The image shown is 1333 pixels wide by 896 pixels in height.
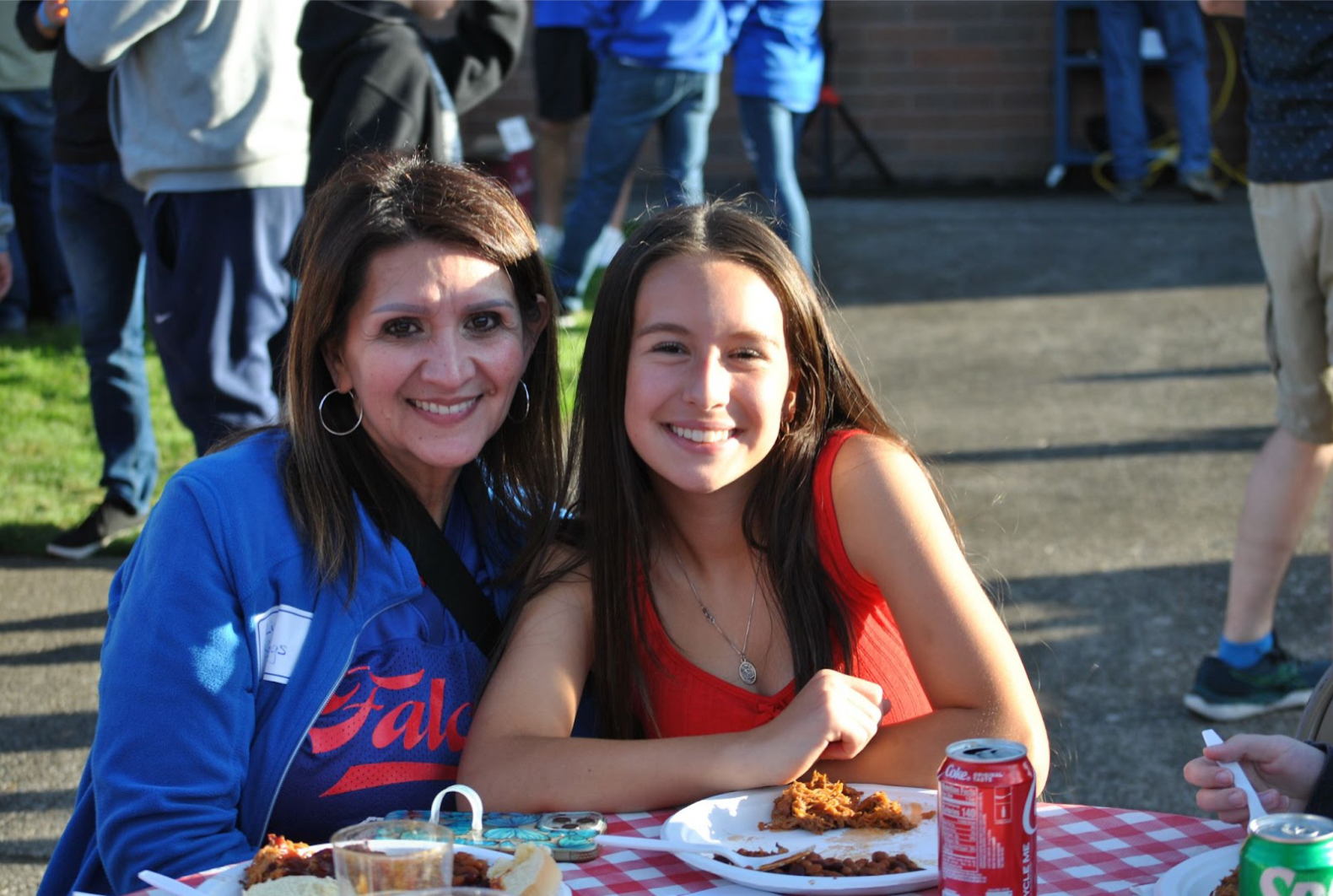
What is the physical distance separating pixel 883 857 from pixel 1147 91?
33.8 ft

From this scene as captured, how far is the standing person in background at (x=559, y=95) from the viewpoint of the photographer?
8.05 meters

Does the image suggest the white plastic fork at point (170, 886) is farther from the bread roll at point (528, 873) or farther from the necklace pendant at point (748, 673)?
the necklace pendant at point (748, 673)

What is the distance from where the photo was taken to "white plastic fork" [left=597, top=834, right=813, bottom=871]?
169 centimetres

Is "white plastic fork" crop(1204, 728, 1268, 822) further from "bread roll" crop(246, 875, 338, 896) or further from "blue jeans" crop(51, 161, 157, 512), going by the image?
"blue jeans" crop(51, 161, 157, 512)

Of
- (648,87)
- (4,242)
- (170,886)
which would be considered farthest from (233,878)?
(648,87)

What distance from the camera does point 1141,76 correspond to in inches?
404

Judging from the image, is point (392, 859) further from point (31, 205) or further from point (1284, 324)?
point (31, 205)

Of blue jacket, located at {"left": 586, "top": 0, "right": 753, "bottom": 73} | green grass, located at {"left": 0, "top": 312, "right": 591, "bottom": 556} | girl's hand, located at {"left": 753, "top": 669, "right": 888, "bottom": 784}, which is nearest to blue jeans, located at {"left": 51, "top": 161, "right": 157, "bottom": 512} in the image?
green grass, located at {"left": 0, "top": 312, "right": 591, "bottom": 556}

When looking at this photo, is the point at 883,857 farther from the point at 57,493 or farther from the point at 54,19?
the point at 57,493

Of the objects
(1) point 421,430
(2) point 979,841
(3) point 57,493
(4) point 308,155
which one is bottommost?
(3) point 57,493

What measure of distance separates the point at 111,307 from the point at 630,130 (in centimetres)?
248

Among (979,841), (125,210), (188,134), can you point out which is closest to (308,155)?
(188,134)

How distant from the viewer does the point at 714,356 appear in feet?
7.23

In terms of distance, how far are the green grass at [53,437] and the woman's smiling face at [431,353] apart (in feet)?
8.51
